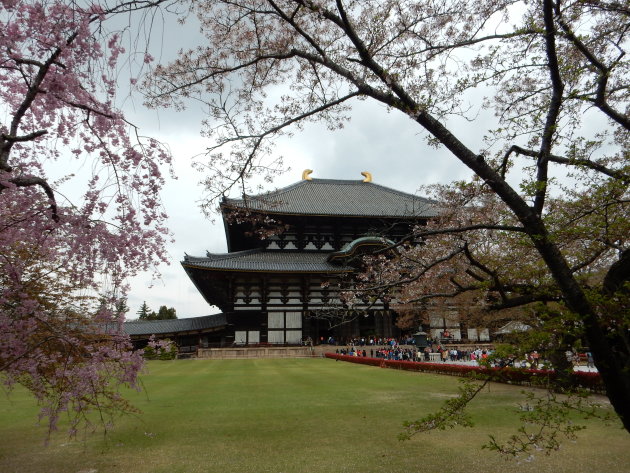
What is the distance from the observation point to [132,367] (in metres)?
6.17

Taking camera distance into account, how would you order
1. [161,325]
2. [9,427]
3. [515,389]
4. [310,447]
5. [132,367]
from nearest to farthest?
[132,367] → [310,447] → [9,427] → [515,389] → [161,325]

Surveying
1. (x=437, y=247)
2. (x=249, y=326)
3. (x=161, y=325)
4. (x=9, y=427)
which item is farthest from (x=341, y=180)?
(x=9, y=427)

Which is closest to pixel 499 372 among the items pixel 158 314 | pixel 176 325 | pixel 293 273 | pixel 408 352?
pixel 408 352

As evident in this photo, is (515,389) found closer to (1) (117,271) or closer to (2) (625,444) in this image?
(2) (625,444)

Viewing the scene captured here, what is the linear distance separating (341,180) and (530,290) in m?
37.6

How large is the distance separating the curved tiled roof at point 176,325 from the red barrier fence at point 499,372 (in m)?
9.83

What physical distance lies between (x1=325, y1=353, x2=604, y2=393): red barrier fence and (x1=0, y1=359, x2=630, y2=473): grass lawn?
1182 mm

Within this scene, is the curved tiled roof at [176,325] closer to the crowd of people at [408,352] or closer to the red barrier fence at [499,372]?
the red barrier fence at [499,372]

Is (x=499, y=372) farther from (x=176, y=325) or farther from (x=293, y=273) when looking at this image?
(x=176, y=325)

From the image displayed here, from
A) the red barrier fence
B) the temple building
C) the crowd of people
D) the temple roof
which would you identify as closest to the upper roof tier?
the temple building

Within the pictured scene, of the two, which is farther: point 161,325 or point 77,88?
point 161,325

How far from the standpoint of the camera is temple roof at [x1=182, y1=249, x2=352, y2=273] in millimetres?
28073

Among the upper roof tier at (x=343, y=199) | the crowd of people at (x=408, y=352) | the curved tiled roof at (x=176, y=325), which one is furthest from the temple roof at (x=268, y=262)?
the crowd of people at (x=408, y=352)

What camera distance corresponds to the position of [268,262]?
3072 centimetres
